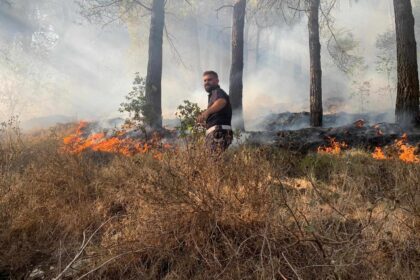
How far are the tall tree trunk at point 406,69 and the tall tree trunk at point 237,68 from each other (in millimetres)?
4219

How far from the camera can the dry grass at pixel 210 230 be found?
237 centimetres

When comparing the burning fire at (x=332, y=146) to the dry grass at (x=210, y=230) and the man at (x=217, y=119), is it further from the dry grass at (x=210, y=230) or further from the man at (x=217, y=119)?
the dry grass at (x=210, y=230)

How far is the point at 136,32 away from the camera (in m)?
25.1

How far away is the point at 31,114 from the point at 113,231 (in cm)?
2752

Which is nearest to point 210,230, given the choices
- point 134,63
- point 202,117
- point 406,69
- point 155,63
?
point 202,117

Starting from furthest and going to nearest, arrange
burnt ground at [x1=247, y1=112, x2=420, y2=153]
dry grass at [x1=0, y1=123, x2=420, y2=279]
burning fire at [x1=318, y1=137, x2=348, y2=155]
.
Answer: burnt ground at [x1=247, y1=112, x2=420, y2=153] < burning fire at [x1=318, y1=137, x2=348, y2=155] < dry grass at [x1=0, y1=123, x2=420, y2=279]

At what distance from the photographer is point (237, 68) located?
34.0 feet

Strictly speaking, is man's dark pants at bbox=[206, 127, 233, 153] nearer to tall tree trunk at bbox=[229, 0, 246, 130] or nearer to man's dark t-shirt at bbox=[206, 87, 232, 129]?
man's dark t-shirt at bbox=[206, 87, 232, 129]

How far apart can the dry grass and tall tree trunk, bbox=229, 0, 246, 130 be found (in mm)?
6582

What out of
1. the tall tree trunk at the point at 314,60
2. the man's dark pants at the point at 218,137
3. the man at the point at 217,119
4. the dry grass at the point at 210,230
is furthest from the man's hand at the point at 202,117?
the tall tree trunk at the point at 314,60

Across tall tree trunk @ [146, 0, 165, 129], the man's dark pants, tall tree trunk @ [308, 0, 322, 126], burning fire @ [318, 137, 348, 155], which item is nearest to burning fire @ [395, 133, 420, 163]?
burning fire @ [318, 137, 348, 155]

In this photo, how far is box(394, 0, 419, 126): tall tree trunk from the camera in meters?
6.87

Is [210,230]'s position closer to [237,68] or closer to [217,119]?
[217,119]

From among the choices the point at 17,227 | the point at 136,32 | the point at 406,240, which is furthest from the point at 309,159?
the point at 136,32
